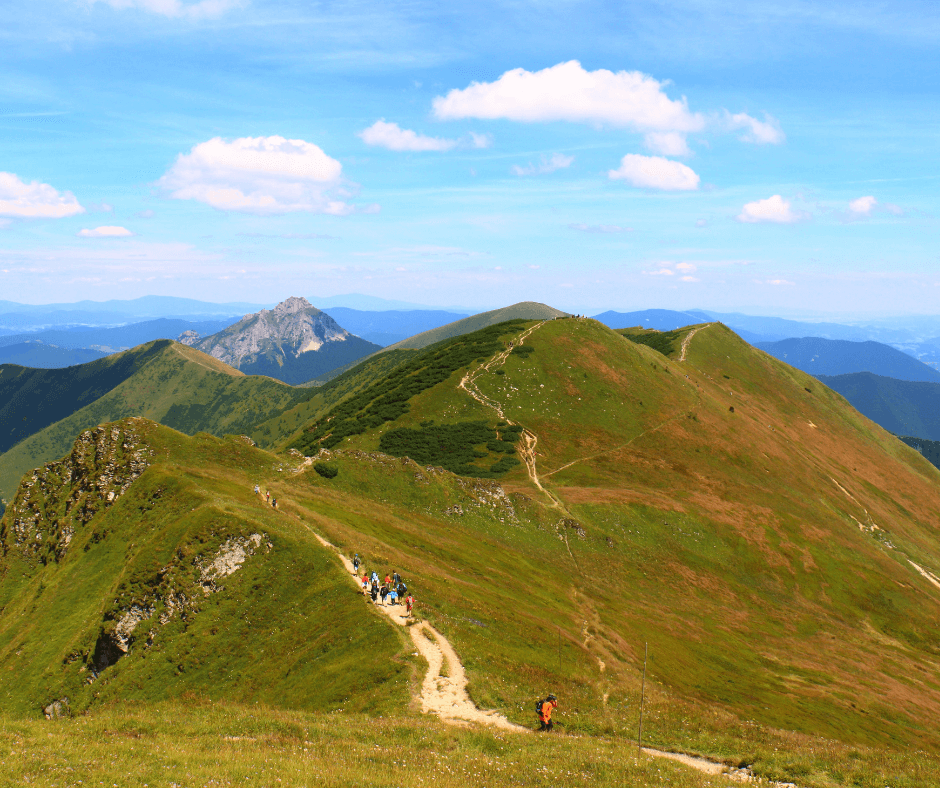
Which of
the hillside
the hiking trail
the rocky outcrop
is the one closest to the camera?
the hiking trail

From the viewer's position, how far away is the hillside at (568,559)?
35469 mm

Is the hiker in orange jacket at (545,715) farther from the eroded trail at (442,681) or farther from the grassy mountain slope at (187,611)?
the grassy mountain slope at (187,611)

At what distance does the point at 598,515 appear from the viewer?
285 feet

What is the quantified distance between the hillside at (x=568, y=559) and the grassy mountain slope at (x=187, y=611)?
0.29 m

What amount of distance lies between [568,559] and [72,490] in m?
67.3

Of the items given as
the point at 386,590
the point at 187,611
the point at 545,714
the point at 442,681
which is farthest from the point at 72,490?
the point at 545,714

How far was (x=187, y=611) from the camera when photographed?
44.0 meters

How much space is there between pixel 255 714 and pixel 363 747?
7.64m

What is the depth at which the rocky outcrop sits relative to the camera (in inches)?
2667

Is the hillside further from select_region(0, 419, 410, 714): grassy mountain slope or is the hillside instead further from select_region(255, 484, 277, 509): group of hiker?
select_region(255, 484, 277, 509): group of hiker

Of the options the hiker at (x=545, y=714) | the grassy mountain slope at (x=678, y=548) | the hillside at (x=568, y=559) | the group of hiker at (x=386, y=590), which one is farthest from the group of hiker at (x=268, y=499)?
the hiker at (x=545, y=714)

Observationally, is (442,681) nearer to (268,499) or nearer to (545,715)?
(545,715)

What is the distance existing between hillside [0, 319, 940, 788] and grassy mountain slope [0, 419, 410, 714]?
0.95ft

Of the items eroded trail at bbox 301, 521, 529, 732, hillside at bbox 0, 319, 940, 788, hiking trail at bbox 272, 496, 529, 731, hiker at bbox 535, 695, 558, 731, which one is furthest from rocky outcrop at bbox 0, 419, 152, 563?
hiker at bbox 535, 695, 558, 731
